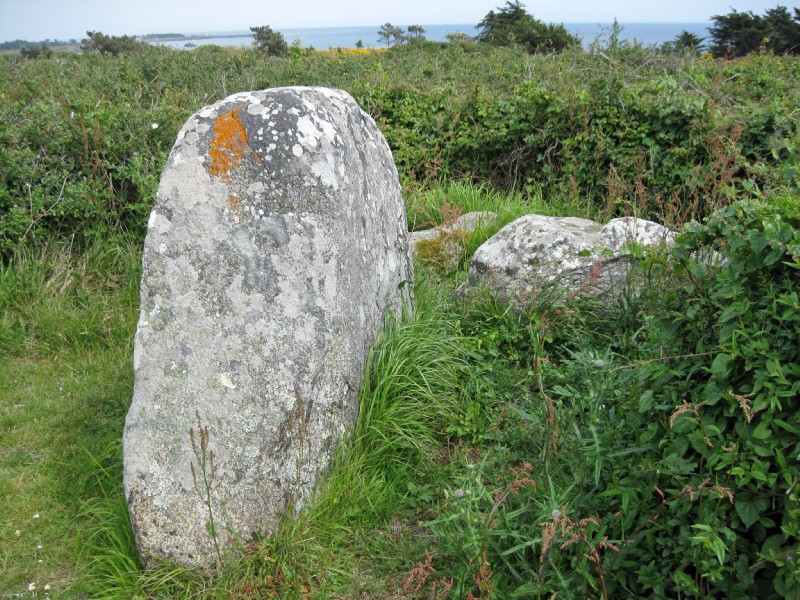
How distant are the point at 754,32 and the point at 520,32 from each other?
6.44 meters

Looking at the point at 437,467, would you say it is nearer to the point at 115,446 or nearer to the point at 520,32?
the point at 115,446

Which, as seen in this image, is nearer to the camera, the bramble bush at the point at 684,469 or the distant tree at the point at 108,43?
the bramble bush at the point at 684,469

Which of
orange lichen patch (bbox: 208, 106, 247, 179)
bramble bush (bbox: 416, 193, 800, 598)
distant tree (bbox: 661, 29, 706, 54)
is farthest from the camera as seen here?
distant tree (bbox: 661, 29, 706, 54)

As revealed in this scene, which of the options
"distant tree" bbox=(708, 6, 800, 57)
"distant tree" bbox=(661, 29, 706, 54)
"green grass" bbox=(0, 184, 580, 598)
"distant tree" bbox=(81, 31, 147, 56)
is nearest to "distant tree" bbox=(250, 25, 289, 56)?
"distant tree" bbox=(81, 31, 147, 56)

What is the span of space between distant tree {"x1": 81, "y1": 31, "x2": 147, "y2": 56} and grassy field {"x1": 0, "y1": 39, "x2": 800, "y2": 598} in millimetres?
13792

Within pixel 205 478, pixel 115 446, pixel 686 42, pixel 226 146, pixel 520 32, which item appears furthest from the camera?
pixel 520 32

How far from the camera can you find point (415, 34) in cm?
2625

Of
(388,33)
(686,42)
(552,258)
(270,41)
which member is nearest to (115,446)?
(552,258)

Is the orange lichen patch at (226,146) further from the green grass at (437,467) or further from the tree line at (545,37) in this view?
the tree line at (545,37)

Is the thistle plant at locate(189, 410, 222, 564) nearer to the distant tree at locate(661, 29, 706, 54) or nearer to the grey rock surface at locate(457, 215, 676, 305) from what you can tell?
the grey rock surface at locate(457, 215, 676, 305)

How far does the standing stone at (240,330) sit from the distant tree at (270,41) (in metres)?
16.9

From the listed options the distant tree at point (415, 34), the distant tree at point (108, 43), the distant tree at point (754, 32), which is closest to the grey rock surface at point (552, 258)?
the distant tree at point (754, 32)

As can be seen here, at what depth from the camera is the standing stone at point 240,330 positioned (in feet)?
10.4

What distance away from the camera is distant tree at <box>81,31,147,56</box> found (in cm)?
1986
